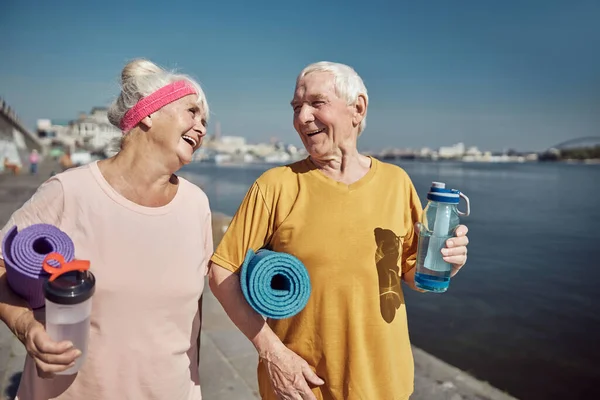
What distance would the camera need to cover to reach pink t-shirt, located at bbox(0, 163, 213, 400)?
1.55m

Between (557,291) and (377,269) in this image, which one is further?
(557,291)

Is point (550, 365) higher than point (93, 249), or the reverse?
point (93, 249)

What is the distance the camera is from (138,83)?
1.68 metres

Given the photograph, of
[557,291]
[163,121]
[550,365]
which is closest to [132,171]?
[163,121]

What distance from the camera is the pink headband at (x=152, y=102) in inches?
64.9

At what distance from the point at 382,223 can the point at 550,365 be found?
6.38 meters

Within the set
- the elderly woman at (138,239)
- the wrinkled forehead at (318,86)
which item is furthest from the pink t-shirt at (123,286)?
the wrinkled forehead at (318,86)

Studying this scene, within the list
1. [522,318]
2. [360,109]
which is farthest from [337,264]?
[522,318]

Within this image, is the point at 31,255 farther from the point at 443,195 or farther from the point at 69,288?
the point at 443,195

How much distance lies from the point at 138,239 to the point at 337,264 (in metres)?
0.77

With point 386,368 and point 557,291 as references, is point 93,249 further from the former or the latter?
point 557,291

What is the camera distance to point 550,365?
6.50 m

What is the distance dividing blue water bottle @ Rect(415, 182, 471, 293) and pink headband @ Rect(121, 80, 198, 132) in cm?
107

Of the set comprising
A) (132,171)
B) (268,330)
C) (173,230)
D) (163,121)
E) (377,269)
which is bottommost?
(268,330)
